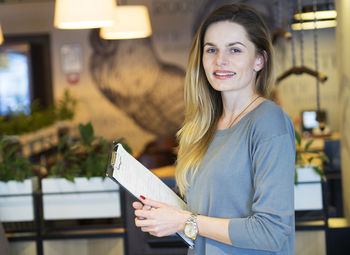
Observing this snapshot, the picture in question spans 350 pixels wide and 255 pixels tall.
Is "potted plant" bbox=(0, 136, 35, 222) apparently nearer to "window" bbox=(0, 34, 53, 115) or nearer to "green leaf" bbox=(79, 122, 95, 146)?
"green leaf" bbox=(79, 122, 95, 146)

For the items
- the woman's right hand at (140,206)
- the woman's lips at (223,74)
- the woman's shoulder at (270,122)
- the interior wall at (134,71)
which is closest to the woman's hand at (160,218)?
the woman's right hand at (140,206)

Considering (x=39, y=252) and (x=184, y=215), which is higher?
(x=184, y=215)

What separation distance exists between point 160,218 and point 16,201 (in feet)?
5.11

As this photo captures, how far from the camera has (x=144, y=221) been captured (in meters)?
1.63

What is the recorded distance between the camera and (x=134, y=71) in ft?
28.1

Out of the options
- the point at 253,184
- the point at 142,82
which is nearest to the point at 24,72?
the point at 142,82

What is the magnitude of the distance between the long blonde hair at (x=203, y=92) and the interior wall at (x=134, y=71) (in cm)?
641

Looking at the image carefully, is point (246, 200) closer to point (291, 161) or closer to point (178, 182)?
point (291, 161)

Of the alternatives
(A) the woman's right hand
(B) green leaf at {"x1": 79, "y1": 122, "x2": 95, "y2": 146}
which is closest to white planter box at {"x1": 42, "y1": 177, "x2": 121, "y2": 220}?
(B) green leaf at {"x1": 79, "y1": 122, "x2": 95, "y2": 146}

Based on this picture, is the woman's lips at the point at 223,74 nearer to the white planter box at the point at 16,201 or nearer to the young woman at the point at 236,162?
the young woman at the point at 236,162

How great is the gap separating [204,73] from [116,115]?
22.4 ft

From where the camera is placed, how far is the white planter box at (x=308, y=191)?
275 cm

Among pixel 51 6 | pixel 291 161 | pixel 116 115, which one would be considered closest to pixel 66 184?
pixel 291 161

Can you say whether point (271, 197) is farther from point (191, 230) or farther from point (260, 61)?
point (260, 61)
